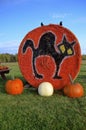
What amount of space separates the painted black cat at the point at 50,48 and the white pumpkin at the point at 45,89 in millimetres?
588

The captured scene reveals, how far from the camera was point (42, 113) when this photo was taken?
Answer: 5.54 m

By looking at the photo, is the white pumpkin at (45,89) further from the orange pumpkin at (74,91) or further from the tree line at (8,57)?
the tree line at (8,57)

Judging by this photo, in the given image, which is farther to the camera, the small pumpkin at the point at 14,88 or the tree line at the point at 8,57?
the tree line at the point at 8,57

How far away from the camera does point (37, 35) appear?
26.5 ft

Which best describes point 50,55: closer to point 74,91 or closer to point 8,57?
point 74,91

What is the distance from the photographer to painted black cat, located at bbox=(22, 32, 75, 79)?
782 centimetres

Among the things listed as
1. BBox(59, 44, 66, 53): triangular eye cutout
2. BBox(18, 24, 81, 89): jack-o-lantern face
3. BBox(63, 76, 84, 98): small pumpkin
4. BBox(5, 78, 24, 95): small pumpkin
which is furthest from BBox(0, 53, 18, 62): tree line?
BBox(63, 76, 84, 98): small pumpkin

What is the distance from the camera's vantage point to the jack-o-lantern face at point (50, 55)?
7766 millimetres

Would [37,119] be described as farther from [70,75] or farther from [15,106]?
[70,75]

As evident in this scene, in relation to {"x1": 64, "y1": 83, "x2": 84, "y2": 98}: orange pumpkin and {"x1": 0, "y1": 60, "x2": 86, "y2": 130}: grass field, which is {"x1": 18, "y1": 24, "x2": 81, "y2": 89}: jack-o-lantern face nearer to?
{"x1": 64, "y1": 83, "x2": 84, "y2": 98}: orange pumpkin

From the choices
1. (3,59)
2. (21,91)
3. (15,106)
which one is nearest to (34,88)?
(21,91)

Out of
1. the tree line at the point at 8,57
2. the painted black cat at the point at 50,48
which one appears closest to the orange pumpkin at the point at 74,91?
the painted black cat at the point at 50,48

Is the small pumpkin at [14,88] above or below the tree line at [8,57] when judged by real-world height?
below

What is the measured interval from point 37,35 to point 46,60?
2.44ft
